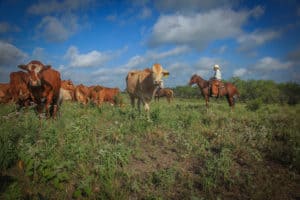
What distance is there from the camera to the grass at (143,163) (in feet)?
13.2

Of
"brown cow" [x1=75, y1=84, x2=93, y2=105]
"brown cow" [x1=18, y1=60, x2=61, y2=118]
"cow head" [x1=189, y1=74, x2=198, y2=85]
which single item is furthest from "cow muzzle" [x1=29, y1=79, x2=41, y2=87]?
"cow head" [x1=189, y1=74, x2=198, y2=85]

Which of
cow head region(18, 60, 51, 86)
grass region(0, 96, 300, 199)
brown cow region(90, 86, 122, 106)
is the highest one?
cow head region(18, 60, 51, 86)

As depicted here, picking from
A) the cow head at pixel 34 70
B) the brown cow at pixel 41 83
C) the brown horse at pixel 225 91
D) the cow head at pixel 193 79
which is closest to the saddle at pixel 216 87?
the brown horse at pixel 225 91

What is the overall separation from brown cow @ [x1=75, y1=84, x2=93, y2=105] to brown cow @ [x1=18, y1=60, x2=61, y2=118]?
407 inches

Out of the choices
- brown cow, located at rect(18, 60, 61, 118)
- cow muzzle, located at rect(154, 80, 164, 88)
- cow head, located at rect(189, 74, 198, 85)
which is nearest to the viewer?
brown cow, located at rect(18, 60, 61, 118)

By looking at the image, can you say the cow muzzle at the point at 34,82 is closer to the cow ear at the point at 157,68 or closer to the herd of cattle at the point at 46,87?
the herd of cattle at the point at 46,87

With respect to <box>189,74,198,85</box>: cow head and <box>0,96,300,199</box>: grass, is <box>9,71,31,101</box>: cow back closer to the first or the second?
<box>0,96,300,199</box>: grass

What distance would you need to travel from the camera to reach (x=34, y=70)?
7.57m

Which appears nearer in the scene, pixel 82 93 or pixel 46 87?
pixel 46 87

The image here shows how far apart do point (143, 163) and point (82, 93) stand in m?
15.4

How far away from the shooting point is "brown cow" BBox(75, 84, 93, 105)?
18.6 m

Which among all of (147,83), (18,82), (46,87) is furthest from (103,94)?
(46,87)

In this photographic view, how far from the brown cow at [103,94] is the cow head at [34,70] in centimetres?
967

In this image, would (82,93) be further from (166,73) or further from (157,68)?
(157,68)
